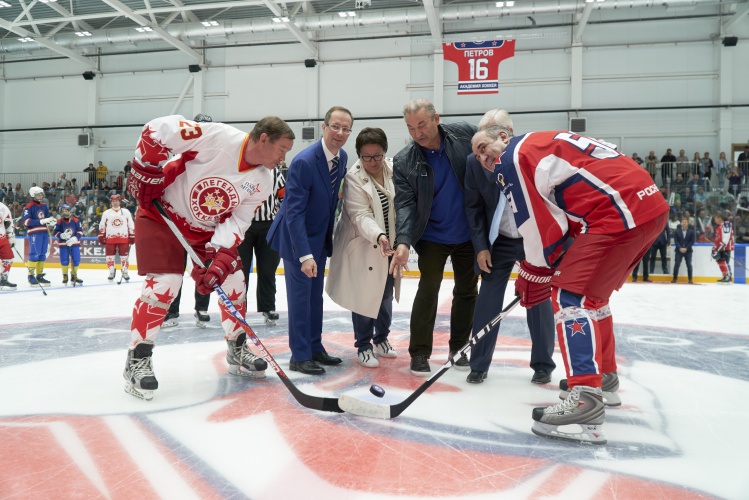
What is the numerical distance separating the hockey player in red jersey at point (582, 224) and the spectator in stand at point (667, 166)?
40.4 feet

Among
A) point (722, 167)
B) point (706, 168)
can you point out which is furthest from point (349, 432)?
point (722, 167)

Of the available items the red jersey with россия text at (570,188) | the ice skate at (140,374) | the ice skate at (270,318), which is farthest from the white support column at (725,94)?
the ice skate at (140,374)

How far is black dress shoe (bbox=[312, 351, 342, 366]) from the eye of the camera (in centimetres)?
303

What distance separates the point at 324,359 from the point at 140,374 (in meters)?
0.99

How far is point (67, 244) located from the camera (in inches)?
323

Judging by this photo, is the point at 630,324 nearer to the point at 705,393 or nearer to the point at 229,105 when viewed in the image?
the point at 705,393

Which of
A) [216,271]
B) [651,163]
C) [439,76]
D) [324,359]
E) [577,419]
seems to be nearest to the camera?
[577,419]

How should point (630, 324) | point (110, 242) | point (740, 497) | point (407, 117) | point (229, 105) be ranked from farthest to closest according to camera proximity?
point (229, 105), point (110, 242), point (630, 324), point (407, 117), point (740, 497)

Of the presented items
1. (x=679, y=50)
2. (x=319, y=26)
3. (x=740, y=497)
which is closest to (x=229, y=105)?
(x=319, y=26)

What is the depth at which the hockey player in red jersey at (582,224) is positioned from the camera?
1890 millimetres

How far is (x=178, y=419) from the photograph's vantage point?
2072 millimetres

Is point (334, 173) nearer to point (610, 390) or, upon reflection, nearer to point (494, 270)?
Answer: point (494, 270)

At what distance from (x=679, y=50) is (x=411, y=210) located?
13.6 metres

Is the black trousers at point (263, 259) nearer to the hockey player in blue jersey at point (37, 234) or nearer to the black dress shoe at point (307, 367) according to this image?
the black dress shoe at point (307, 367)
